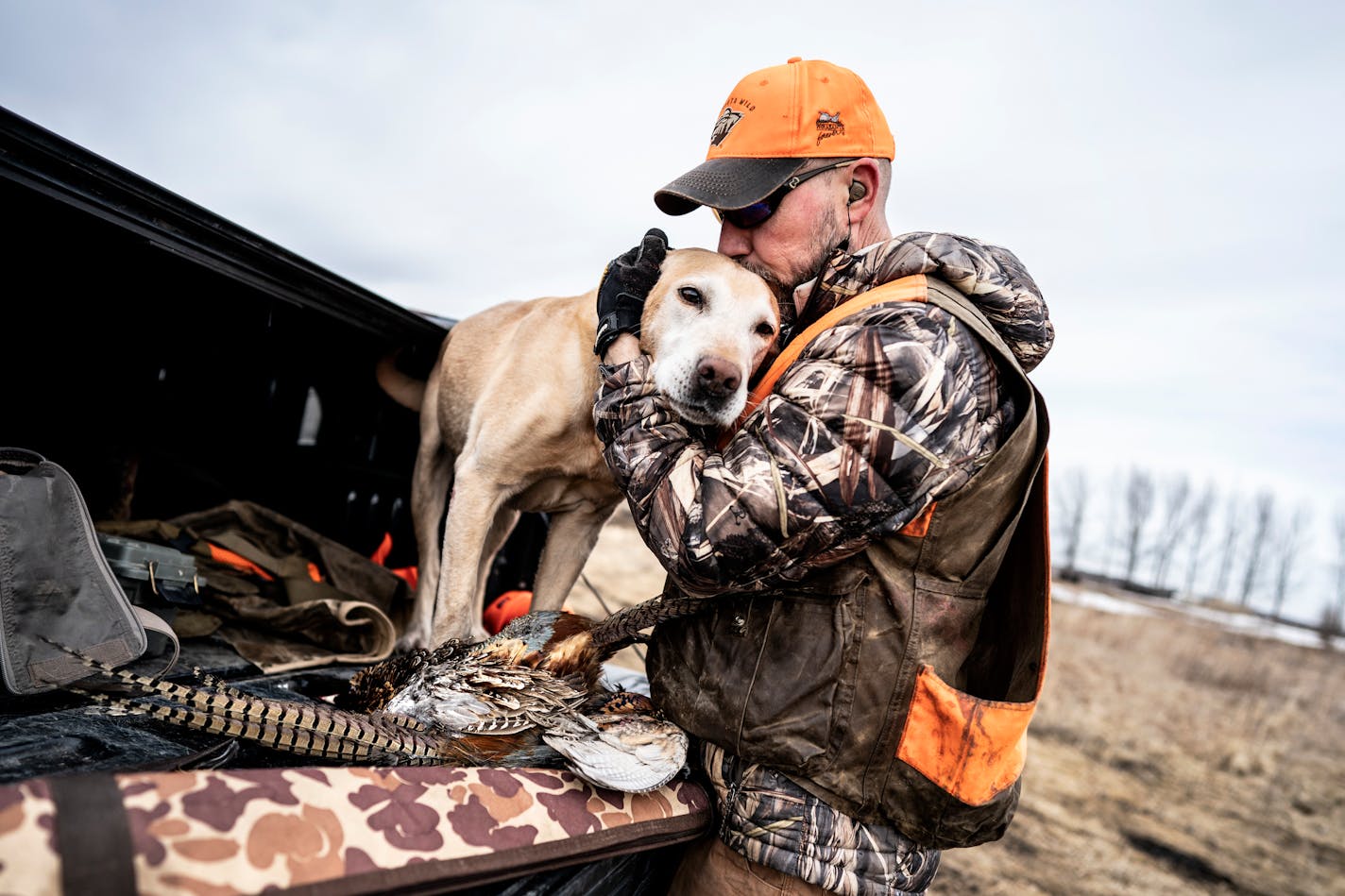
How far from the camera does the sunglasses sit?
1.95 m

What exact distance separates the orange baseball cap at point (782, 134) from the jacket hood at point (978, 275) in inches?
13.8

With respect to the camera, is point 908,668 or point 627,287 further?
point 627,287

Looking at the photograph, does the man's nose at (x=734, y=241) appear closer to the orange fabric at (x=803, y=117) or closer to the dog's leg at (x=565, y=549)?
the orange fabric at (x=803, y=117)

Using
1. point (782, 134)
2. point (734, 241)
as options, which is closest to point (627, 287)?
point (734, 241)

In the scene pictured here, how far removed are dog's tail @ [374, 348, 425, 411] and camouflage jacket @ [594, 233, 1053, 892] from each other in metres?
2.30

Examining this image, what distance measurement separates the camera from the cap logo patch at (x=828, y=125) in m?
1.93

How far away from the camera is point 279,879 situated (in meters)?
1.01

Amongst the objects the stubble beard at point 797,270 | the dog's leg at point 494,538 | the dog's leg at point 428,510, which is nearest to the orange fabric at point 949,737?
the stubble beard at point 797,270

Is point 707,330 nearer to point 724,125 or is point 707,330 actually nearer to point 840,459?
point 724,125

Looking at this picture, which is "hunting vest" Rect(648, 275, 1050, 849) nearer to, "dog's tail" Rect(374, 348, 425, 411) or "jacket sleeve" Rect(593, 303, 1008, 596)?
"jacket sleeve" Rect(593, 303, 1008, 596)

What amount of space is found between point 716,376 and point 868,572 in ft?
2.21

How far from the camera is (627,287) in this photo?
228cm

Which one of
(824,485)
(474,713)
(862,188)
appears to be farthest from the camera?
(862,188)

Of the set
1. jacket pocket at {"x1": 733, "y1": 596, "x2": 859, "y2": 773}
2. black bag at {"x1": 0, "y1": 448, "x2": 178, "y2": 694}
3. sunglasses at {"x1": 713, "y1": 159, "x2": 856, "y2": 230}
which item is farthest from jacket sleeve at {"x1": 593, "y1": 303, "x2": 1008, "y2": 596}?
black bag at {"x1": 0, "y1": 448, "x2": 178, "y2": 694}
